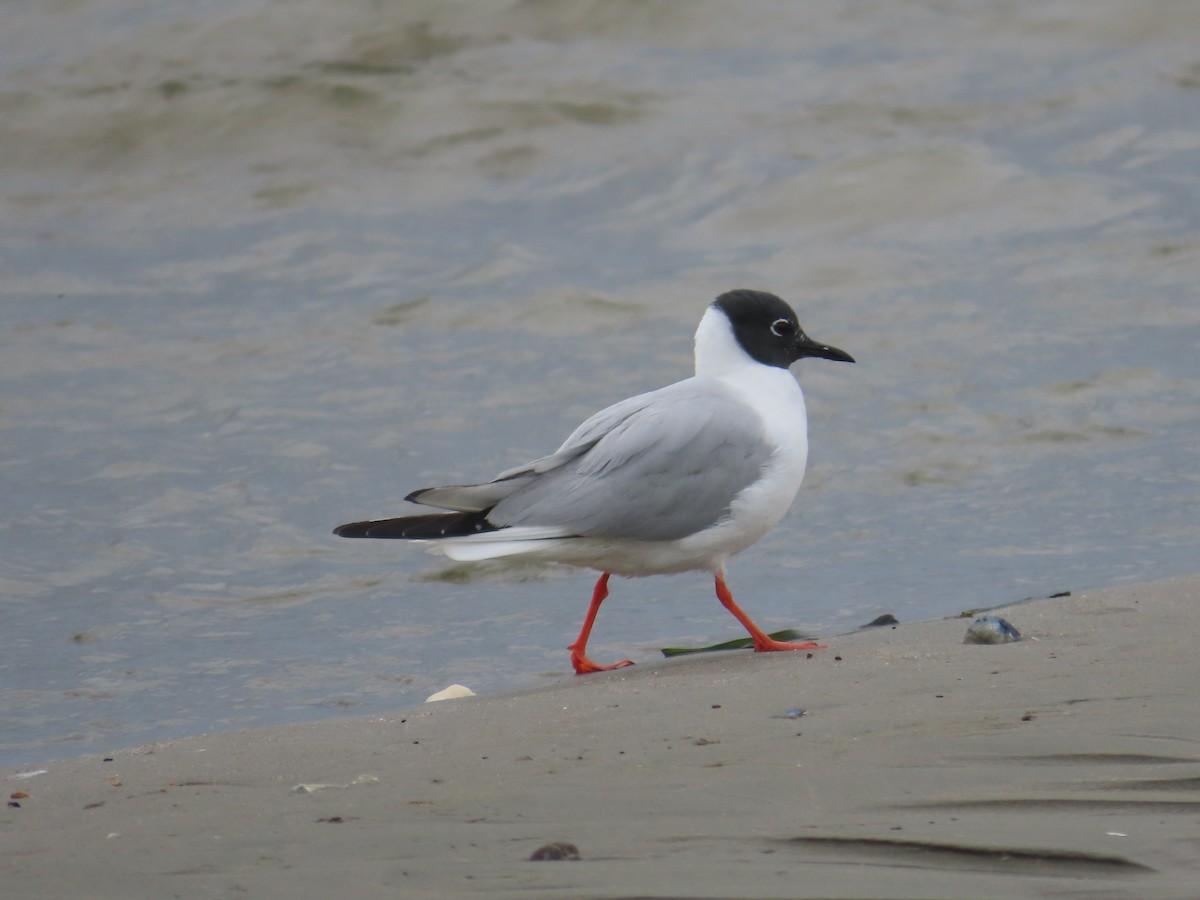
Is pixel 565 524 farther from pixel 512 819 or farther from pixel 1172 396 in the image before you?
pixel 1172 396

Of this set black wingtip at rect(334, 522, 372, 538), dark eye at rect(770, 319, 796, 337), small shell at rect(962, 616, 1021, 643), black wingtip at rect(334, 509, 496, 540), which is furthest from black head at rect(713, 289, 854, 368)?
black wingtip at rect(334, 522, 372, 538)

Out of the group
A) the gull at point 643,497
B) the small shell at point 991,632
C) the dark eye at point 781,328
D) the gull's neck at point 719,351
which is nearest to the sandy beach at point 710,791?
the small shell at point 991,632

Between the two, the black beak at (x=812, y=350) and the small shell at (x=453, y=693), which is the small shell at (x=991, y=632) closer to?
the black beak at (x=812, y=350)

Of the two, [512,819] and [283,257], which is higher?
[512,819]

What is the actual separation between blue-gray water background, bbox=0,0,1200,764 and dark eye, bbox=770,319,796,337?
1159 mm

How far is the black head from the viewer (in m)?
5.45

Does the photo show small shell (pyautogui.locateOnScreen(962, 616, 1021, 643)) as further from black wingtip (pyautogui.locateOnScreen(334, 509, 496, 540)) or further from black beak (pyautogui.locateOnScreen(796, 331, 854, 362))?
black wingtip (pyautogui.locateOnScreen(334, 509, 496, 540))

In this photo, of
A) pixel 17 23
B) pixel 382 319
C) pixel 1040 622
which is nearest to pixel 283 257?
pixel 382 319

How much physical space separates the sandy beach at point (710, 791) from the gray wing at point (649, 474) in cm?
59

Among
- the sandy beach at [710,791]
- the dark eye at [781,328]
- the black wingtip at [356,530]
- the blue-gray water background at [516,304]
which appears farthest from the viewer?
the blue-gray water background at [516,304]

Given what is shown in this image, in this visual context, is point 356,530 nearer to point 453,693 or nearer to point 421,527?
point 421,527

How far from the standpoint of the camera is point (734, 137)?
42.3 feet

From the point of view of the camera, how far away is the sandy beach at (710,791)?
2693mm

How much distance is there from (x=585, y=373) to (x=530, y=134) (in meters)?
4.28
